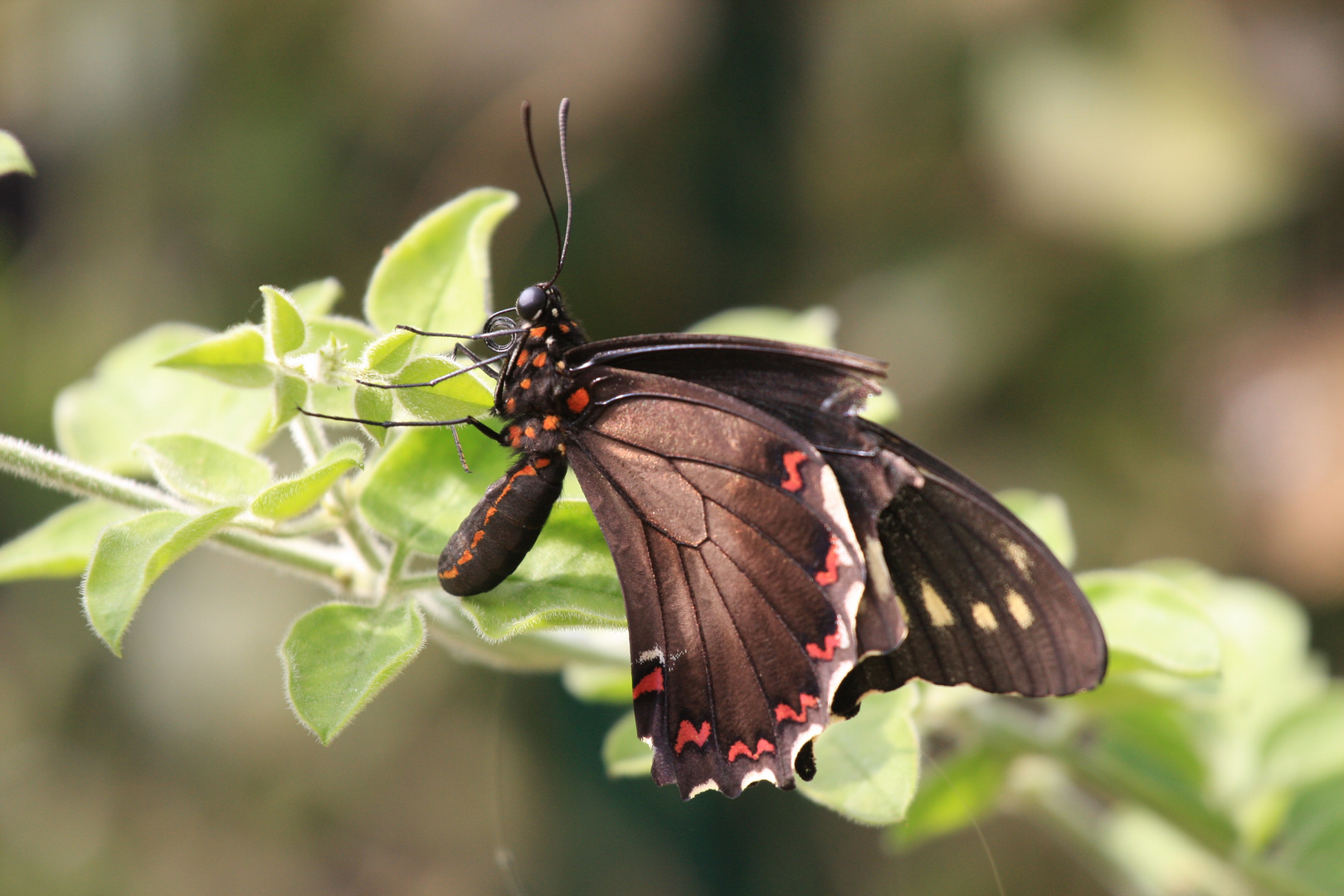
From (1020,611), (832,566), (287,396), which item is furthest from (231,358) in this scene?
(1020,611)

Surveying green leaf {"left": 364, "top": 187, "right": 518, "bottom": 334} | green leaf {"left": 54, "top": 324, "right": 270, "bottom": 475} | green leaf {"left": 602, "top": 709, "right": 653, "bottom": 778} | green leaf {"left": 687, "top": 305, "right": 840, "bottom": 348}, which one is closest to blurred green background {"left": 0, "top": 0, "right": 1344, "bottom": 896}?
green leaf {"left": 687, "top": 305, "right": 840, "bottom": 348}

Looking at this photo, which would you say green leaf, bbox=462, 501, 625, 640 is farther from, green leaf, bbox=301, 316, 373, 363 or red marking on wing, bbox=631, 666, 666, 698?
green leaf, bbox=301, 316, 373, 363

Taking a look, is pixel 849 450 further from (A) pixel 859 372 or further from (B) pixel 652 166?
(B) pixel 652 166

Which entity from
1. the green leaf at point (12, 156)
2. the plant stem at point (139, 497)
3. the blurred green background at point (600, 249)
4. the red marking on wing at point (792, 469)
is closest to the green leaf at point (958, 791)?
the red marking on wing at point (792, 469)

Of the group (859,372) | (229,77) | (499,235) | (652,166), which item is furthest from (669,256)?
(859,372)

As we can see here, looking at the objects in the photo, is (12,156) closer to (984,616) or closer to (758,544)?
(758,544)

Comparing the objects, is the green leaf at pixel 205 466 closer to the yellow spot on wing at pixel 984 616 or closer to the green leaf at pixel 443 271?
the green leaf at pixel 443 271
